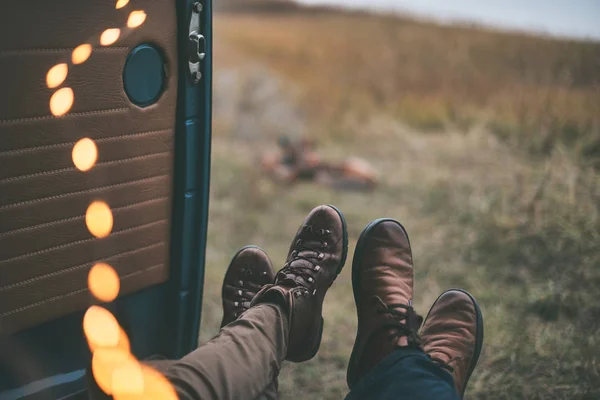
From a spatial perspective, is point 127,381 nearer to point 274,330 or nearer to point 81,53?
point 274,330

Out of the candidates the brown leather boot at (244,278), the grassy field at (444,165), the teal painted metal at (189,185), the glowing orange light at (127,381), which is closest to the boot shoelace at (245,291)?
the brown leather boot at (244,278)

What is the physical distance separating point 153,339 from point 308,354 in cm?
35

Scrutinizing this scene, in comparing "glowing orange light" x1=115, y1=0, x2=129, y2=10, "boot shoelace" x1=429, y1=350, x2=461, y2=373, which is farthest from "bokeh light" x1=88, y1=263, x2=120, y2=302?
"boot shoelace" x1=429, y1=350, x2=461, y2=373

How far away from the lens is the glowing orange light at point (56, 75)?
99cm

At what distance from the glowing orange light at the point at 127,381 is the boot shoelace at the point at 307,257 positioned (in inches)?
14.1

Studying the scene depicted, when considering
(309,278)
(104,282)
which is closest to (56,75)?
(104,282)

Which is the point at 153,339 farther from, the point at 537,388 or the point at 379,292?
the point at 537,388

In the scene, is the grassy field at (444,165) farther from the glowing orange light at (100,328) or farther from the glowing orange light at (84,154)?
the glowing orange light at (84,154)

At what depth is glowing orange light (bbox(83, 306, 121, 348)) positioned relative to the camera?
120cm

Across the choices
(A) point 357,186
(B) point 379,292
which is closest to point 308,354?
(B) point 379,292

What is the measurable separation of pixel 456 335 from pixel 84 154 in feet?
2.76

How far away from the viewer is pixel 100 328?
4.01ft

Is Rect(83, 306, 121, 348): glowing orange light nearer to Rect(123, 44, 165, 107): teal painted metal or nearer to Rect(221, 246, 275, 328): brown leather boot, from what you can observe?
Rect(221, 246, 275, 328): brown leather boot

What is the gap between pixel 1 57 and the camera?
0.93 m
